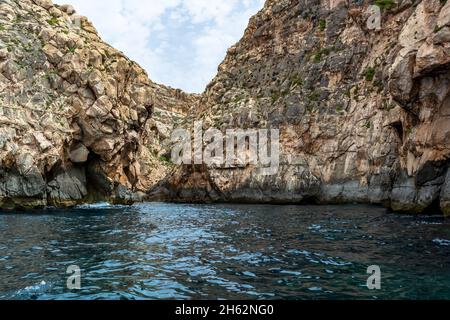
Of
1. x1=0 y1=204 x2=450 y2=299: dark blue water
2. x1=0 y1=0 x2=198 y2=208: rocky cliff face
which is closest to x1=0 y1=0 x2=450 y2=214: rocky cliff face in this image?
x1=0 y1=0 x2=198 y2=208: rocky cliff face

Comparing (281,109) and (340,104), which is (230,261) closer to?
(340,104)

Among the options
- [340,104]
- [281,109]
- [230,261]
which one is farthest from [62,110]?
[230,261]

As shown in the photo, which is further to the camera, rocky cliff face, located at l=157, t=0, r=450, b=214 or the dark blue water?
rocky cliff face, located at l=157, t=0, r=450, b=214

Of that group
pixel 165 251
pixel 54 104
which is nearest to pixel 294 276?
pixel 165 251

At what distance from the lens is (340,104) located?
67688mm

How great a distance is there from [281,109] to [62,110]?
132 ft

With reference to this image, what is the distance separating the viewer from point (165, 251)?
67.7ft

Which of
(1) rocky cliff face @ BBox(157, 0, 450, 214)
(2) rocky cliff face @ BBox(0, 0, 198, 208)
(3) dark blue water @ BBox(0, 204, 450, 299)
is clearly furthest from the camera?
(2) rocky cliff face @ BBox(0, 0, 198, 208)

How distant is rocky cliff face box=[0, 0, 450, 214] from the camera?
37.5 m

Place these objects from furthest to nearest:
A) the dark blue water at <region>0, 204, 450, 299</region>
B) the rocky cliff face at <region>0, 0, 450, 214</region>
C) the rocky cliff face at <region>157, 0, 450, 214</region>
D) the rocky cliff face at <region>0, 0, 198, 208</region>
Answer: the rocky cliff face at <region>0, 0, 198, 208</region> → the rocky cliff face at <region>0, 0, 450, 214</region> → the rocky cliff face at <region>157, 0, 450, 214</region> → the dark blue water at <region>0, 204, 450, 299</region>

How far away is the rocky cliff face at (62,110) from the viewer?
49188 millimetres

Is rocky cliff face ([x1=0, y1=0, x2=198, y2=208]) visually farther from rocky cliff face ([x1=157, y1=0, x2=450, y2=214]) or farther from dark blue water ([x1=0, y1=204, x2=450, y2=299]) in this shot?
dark blue water ([x1=0, y1=204, x2=450, y2=299])

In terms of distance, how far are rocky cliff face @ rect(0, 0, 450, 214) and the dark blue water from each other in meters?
14.5

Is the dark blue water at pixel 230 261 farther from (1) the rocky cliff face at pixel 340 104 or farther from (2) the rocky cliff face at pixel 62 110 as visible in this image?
(2) the rocky cliff face at pixel 62 110
